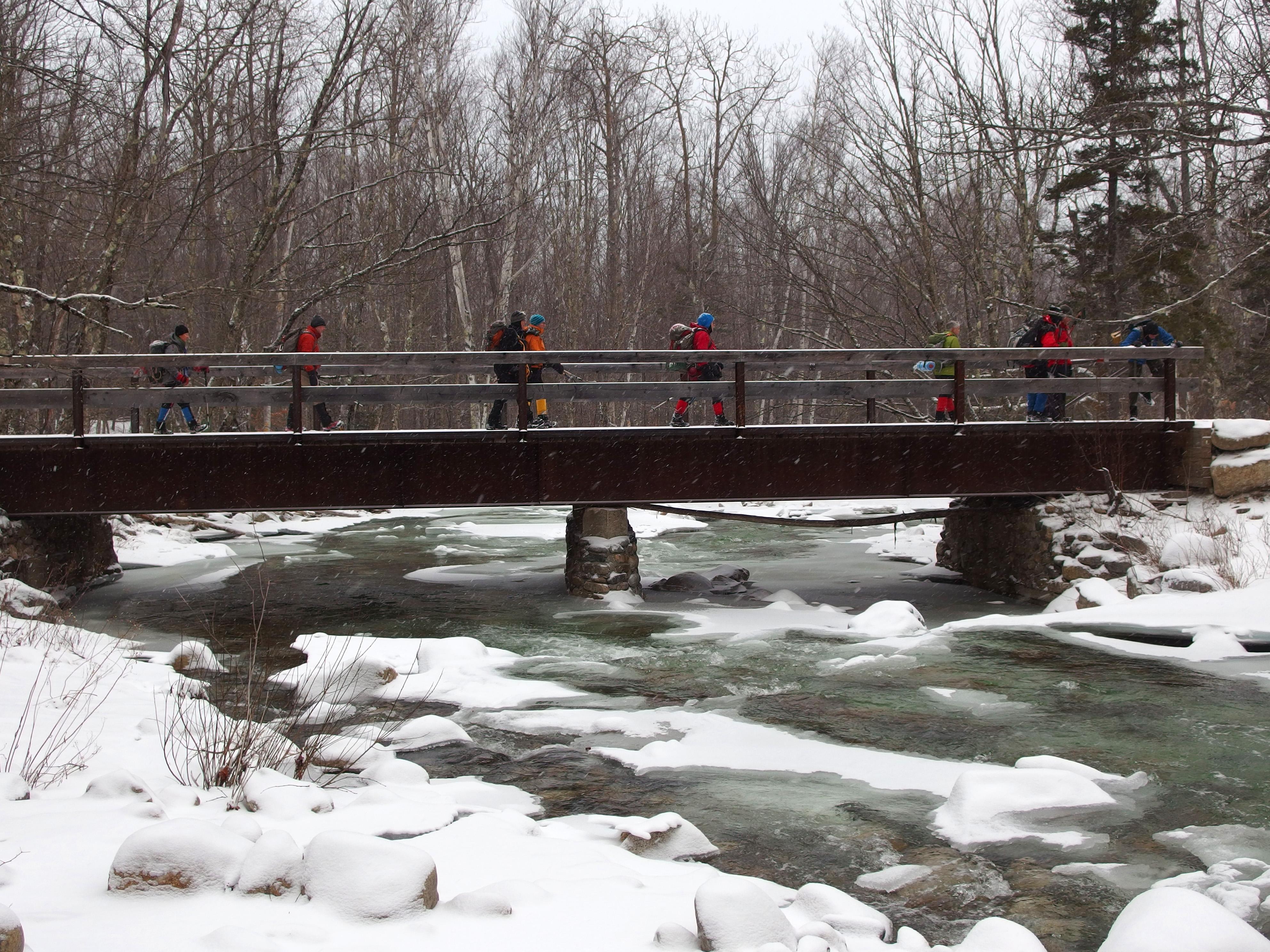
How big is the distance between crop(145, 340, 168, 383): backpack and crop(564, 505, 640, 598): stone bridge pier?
5.28 metres

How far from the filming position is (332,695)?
765 cm

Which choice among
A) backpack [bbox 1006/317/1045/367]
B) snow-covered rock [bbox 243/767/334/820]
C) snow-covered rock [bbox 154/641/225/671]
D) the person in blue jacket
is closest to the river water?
snow-covered rock [bbox 154/641/225/671]

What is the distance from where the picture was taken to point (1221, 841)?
4953mm

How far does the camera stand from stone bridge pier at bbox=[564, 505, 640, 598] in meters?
12.9

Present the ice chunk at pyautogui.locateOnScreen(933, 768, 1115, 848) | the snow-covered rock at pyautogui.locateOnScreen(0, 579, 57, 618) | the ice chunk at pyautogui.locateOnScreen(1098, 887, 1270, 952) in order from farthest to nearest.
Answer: the snow-covered rock at pyautogui.locateOnScreen(0, 579, 57, 618)
the ice chunk at pyautogui.locateOnScreen(933, 768, 1115, 848)
the ice chunk at pyautogui.locateOnScreen(1098, 887, 1270, 952)

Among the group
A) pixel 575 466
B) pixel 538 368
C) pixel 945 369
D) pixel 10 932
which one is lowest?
pixel 10 932

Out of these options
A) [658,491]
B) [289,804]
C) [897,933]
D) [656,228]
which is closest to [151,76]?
[658,491]

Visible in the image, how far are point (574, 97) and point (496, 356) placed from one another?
21.0 meters

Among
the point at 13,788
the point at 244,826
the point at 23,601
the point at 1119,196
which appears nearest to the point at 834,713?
the point at 244,826

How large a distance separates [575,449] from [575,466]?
0.20 metres

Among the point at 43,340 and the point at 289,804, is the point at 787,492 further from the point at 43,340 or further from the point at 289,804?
Result: the point at 43,340

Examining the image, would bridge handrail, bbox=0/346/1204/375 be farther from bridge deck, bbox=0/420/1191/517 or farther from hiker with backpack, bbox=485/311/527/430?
hiker with backpack, bbox=485/311/527/430

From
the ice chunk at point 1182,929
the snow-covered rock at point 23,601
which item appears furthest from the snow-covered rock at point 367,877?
the snow-covered rock at point 23,601

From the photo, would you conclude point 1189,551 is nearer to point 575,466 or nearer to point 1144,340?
point 1144,340
